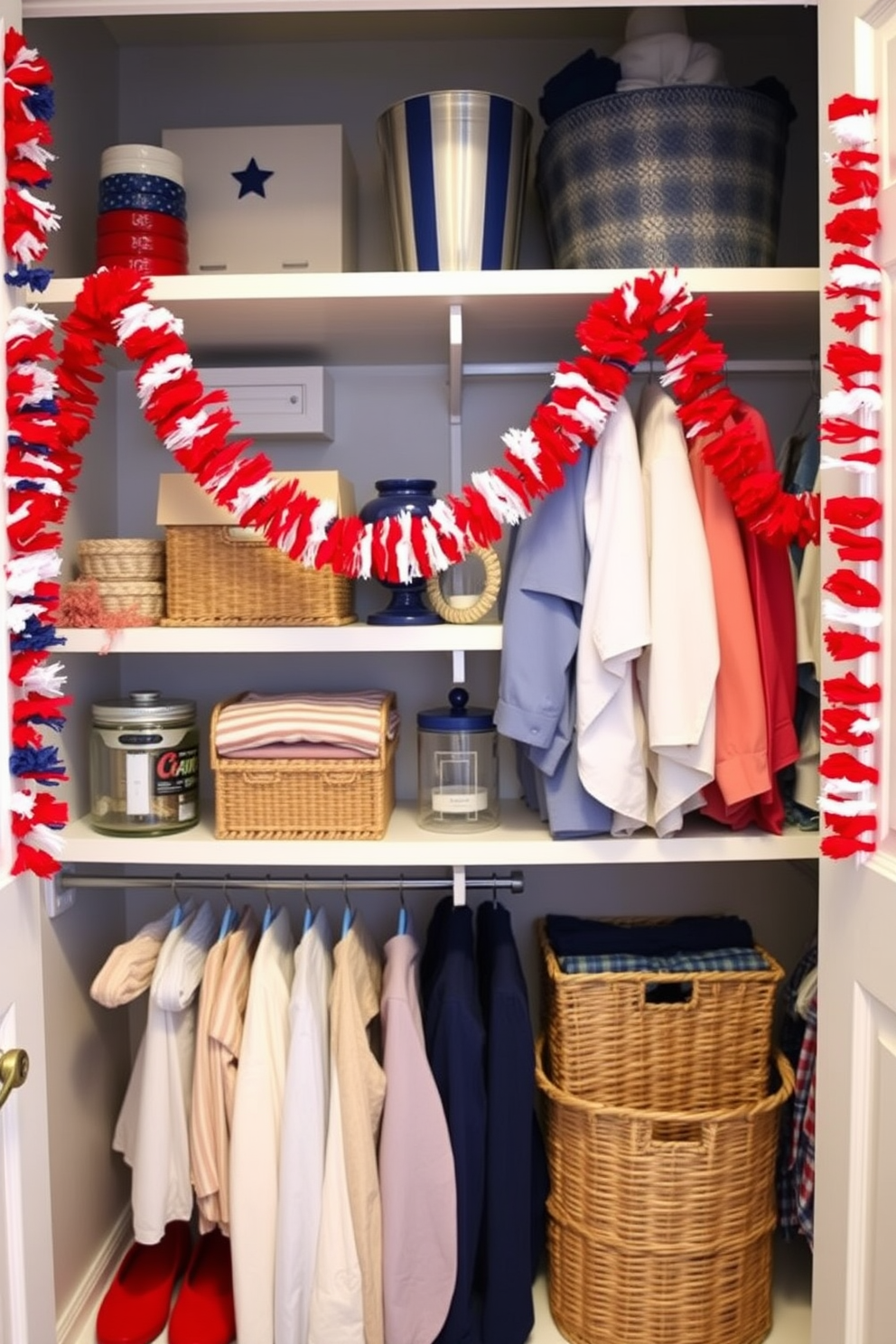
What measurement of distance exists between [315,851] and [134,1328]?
81cm

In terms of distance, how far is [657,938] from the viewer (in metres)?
1.82

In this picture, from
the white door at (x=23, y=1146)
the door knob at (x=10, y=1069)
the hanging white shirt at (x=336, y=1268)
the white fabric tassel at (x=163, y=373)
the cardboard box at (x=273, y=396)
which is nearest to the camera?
the door knob at (x=10, y=1069)

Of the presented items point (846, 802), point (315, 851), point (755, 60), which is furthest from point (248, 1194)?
point (755, 60)

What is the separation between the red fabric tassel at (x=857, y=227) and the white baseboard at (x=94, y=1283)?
1.84 metres

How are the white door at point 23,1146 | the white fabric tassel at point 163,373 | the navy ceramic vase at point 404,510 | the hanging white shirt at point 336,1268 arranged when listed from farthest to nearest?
the navy ceramic vase at point 404,510 < the hanging white shirt at point 336,1268 < the white fabric tassel at point 163,373 < the white door at point 23,1146

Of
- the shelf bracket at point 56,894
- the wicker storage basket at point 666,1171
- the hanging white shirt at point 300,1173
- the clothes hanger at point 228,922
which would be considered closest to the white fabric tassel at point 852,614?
the wicker storage basket at point 666,1171

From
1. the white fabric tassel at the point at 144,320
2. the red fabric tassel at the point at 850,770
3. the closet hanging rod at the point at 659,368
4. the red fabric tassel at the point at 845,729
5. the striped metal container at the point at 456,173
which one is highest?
the striped metal container at the point at 456,173

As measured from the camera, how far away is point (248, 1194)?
161cm

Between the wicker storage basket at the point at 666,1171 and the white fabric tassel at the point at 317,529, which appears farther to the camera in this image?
the wicker storage basket at the point at 666,1171

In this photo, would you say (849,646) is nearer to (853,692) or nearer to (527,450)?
(853,692)

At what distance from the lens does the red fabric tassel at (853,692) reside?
1212mm

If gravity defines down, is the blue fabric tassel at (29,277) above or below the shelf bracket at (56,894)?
above

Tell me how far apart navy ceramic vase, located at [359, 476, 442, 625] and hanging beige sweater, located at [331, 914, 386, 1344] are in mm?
548

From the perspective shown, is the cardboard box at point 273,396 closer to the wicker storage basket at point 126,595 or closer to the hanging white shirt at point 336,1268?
the wicker storage basket at point 126,595
